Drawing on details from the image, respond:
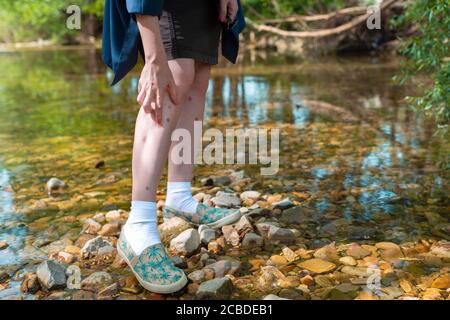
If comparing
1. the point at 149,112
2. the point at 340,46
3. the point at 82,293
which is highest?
the point at 340,46

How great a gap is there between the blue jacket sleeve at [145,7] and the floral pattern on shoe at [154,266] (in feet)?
2.40

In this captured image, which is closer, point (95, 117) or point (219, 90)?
point (95, 117)

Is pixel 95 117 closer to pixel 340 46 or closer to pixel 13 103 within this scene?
pixel 13 103

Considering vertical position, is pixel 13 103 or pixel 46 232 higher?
pixel 13 103

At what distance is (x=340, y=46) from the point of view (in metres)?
12.6

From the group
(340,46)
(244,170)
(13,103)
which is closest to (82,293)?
(244,170)

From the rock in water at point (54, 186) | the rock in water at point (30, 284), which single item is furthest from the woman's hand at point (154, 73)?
the rock in water at point (54, 186)

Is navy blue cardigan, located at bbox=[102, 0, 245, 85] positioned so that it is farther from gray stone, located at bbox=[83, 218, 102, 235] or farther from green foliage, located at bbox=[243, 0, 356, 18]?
green foliage, located at bbox=[243, 0, 356, 18]

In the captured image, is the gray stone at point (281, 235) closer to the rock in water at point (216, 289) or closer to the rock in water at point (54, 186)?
the rock in water at point (216, 289)

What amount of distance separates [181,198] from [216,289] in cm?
62

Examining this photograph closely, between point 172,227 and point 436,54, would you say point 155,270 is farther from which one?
point 436,54

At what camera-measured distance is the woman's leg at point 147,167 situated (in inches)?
66.2

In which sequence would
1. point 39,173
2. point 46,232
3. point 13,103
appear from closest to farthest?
point 46,232
point 39,173
point 13,103

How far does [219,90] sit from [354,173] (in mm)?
3783
